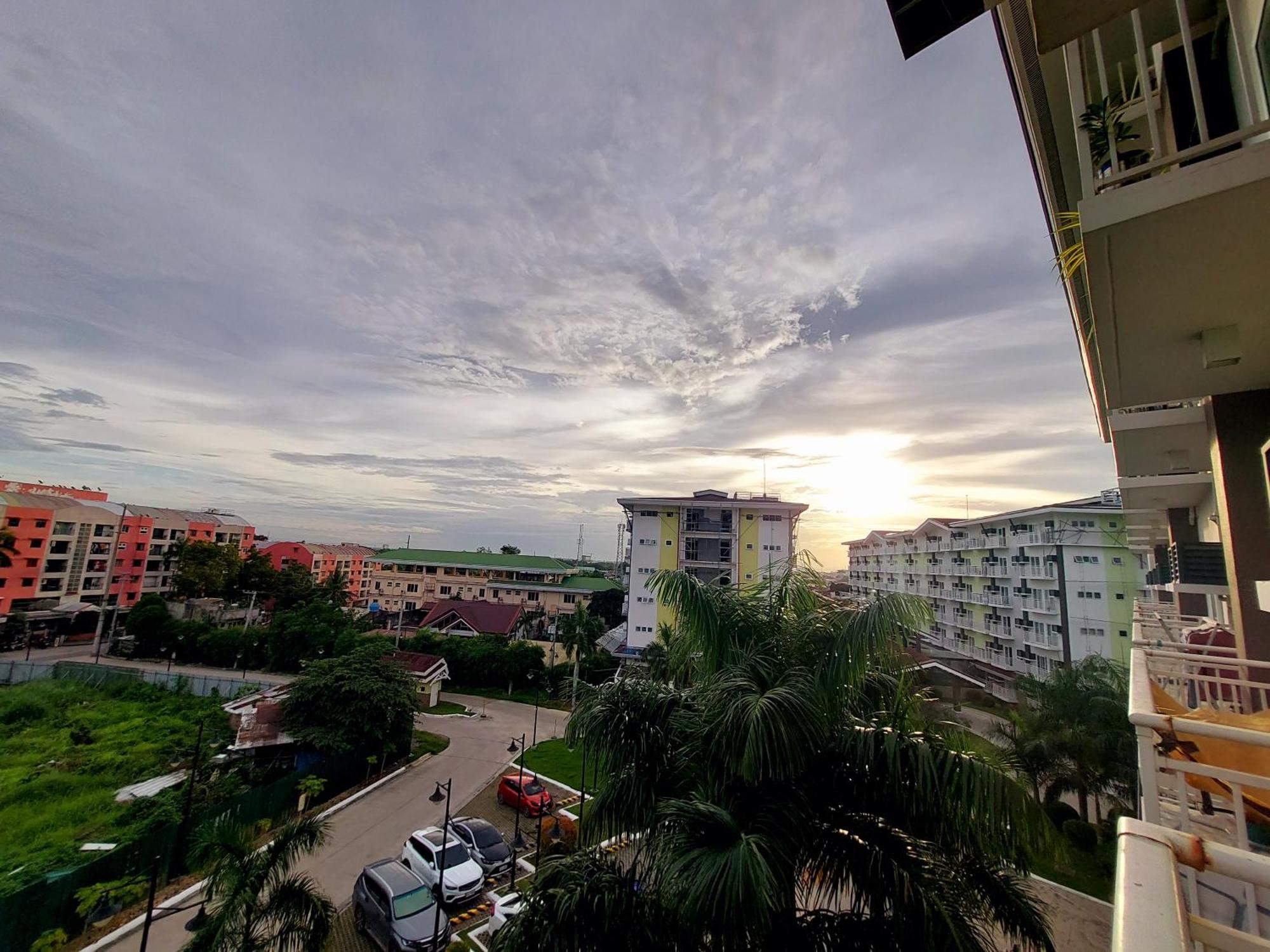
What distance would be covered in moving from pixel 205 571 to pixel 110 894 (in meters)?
33.5

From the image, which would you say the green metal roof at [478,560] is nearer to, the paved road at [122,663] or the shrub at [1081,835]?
the paved road at [122,663]

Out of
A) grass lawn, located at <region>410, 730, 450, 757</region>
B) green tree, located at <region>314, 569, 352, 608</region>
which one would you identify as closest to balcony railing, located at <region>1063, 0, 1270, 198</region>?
grass lawn, located at <region>410, 730, 450, 757</region>

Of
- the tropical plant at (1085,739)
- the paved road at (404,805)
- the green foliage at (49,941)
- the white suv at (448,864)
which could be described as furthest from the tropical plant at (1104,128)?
the green foliage at (49,941)

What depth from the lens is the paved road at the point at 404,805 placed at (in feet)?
31.8

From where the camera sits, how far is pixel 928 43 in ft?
6.90

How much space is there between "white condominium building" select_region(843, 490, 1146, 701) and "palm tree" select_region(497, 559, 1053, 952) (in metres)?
16.7

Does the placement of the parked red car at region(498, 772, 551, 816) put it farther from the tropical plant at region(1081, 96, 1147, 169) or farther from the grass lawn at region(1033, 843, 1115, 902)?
the tropical plant at region(1081, 96, 1147, 169)

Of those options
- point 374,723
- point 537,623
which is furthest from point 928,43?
point 537,623

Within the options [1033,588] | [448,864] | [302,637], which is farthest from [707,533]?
[448,864]

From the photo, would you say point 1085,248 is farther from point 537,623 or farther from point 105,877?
point 537,623

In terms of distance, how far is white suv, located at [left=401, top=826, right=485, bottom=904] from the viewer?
949 centimetres

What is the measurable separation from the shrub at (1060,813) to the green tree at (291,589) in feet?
132

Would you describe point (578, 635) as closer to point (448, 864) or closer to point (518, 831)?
point (518, 831)

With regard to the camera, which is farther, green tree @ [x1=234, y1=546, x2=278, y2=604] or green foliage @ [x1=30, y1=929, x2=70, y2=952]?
green tree @ [x1=234, y1=546, x2=278, y2=604]
